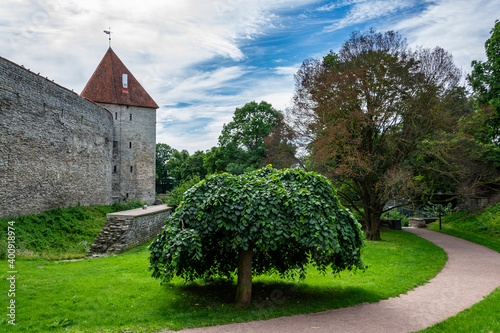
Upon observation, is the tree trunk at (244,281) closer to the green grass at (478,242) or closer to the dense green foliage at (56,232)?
the green grass at (478,242)

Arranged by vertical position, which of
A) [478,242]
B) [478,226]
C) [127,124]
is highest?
[127,124]

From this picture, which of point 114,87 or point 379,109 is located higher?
point 114,87

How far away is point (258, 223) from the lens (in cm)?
547

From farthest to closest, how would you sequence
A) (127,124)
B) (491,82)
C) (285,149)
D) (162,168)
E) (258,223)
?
1. (162,168)
2. (127,124)
3. (285,149)
4. (491,82)
5. (258,223)

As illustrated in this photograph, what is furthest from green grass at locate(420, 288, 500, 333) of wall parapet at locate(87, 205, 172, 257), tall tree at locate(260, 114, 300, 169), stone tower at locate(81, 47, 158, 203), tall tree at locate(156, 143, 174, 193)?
tall tree at locate(156, 143, 174, 193)

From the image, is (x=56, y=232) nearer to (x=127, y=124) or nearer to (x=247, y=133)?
(x=127, y=124)

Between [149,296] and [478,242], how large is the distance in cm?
1429

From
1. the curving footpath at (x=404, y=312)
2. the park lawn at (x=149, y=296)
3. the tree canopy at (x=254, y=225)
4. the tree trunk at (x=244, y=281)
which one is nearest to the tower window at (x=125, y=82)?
the park lawn at (x=149, y=296)

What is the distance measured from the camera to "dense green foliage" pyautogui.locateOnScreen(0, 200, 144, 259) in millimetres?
11883

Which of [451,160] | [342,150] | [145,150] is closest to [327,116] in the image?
[342,150]

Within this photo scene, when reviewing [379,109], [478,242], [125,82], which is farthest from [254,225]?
[125,82]

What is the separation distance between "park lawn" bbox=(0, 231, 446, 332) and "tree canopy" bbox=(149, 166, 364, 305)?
1.81 ft

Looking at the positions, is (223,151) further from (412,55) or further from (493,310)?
(493,310)

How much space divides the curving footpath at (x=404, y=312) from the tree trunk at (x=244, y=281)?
80 cm
